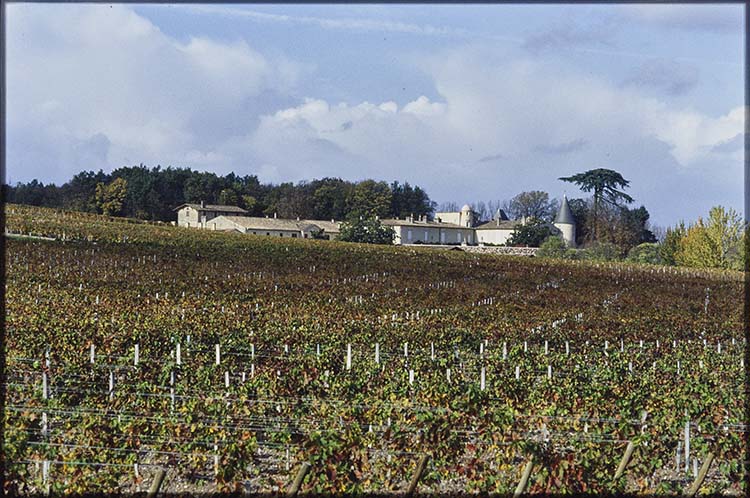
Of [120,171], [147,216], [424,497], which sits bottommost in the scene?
[424,497]

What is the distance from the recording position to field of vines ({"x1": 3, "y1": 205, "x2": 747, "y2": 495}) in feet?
21.4

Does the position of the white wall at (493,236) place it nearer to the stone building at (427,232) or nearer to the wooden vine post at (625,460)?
the stone building at (427,232)

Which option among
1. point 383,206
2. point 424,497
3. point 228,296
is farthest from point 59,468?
point 383,206

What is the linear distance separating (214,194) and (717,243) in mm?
51791

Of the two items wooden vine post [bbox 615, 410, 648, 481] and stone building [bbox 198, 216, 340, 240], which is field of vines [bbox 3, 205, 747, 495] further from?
stone building [bbox 198, 216, 340, 240]

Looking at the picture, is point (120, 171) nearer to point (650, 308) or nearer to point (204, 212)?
point (204, 212)

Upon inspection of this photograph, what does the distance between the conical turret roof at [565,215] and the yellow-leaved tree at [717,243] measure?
2331 centimetres

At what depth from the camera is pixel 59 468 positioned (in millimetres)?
6926

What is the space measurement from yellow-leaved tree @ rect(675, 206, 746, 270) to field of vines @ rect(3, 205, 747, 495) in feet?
116

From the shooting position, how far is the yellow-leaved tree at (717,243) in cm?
5306

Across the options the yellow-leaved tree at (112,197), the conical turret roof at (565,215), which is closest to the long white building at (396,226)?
the conical turret roof at (565,215)

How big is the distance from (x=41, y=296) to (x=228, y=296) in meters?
5.05

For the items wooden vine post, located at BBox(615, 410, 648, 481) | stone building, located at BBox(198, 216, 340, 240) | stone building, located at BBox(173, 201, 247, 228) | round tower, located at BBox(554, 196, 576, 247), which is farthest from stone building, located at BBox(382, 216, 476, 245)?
wooden vine post, located at BBox(615, 410, 648, 481)

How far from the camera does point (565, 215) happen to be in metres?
78.4
